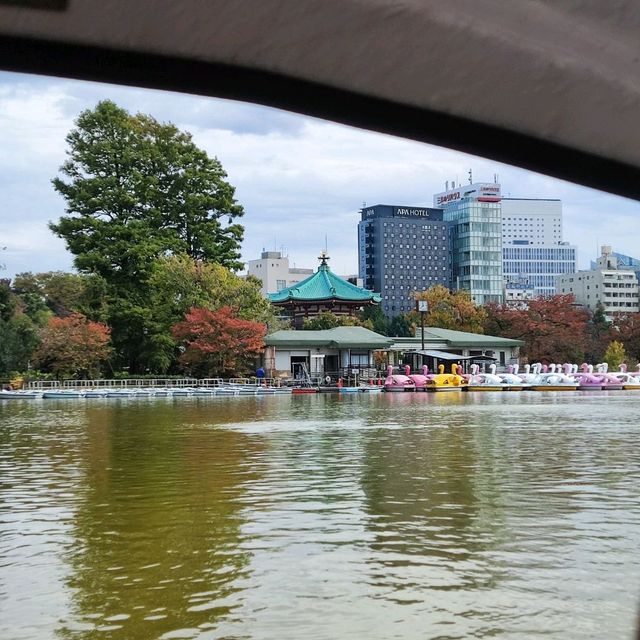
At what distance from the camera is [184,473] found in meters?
10.0

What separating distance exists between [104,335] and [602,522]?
2644 centimetres

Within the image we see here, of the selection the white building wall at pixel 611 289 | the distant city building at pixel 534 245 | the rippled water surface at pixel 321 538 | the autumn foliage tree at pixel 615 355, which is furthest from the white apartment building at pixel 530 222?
the rippled water surface at pixel 321 538

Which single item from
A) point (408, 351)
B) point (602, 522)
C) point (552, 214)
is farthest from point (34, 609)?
point (552, 214)

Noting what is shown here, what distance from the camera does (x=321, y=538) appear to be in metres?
6.51

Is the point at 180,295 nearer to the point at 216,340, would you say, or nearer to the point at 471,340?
the point at 216,340

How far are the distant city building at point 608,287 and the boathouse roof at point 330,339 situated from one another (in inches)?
2034

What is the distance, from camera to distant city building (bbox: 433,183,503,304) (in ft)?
277

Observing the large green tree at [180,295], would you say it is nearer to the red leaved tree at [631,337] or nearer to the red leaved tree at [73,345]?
the red leaved tree at [73,345]

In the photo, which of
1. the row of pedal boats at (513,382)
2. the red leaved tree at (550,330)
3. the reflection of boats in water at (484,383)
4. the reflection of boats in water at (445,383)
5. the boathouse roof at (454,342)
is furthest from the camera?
the red leaved tree at (550,330)

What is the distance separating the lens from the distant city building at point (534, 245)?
351 feet

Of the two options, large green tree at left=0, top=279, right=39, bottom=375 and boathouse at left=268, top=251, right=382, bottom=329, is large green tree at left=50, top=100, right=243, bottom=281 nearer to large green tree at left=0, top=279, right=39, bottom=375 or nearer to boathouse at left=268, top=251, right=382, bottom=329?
large green tree at left=0, top=279, right=39, bottom=375

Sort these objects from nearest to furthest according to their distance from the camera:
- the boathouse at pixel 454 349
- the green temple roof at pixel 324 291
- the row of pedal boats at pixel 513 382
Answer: the row of pedal boats at pixel 513 382, the boathouse at pixel 454 349, the green temple roof at pixel 324 291

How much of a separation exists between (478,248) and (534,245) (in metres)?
26.9

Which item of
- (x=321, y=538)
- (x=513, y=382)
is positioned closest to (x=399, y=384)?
(x=513, y=382)
